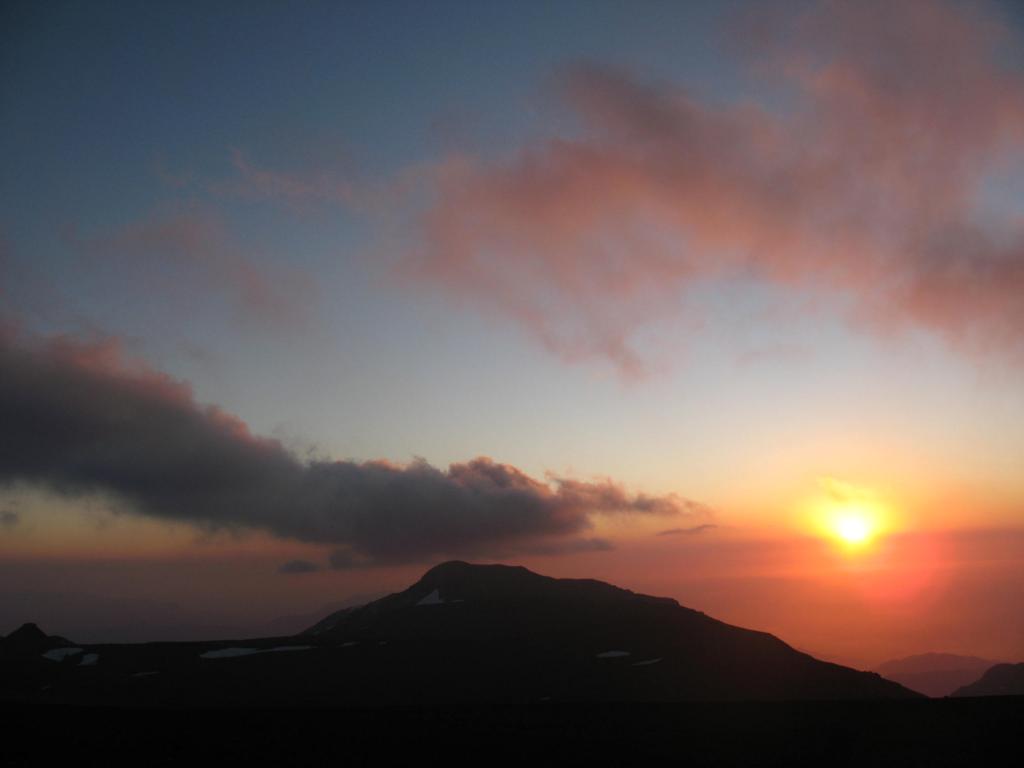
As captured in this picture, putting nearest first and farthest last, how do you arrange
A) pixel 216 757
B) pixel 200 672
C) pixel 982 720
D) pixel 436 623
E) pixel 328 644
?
pixel 216 757 → pixel 982 720 → pixel 200 672 → pixel 328 644 → pixel 436 623

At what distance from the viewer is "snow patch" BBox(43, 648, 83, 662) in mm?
86188

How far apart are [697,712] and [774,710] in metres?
4.25

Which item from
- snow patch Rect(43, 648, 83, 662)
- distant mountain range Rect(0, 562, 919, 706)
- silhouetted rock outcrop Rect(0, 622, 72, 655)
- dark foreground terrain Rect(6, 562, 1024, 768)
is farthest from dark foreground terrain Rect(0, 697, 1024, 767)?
silhouetted rock outcrop Rect(0, 622, 72, 655)

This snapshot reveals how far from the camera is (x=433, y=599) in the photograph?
5241 inches

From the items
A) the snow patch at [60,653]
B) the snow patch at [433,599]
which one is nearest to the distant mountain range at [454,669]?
the snow patch at [60,653]

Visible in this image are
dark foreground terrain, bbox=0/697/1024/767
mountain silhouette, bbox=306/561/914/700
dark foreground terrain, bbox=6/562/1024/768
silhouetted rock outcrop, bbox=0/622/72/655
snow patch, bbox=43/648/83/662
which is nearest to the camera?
dark foreground terrain, bbox=0/697/1024/767

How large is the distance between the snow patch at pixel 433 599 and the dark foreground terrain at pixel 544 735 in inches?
3544

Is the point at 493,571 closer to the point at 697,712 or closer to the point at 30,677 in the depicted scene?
the point at 30,677

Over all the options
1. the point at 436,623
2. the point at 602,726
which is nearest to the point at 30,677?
the point at 436,623

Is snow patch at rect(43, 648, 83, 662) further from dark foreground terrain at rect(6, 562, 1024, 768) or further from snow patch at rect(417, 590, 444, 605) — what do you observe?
snow patch at rect(417, 590, 444, 605)

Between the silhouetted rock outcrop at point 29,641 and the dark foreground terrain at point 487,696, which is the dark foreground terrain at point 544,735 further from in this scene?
the silhouetted rock outcrop at point 29,641

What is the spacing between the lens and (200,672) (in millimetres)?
78062

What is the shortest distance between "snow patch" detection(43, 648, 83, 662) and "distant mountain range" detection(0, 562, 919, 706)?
0.57 feet

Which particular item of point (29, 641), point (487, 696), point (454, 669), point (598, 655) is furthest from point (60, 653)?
point (598, 655)
